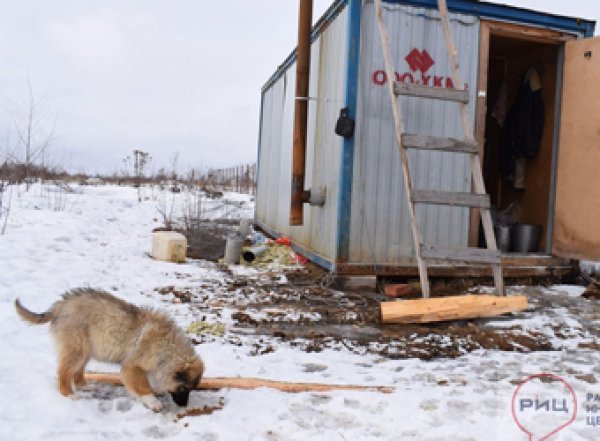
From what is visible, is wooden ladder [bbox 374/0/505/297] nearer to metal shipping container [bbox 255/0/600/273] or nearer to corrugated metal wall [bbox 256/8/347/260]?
metal shipping container [bbox 255/0/600/273]

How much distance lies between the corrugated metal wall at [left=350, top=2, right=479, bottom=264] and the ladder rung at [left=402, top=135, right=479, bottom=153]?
100 centimetres

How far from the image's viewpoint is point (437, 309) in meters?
4.58

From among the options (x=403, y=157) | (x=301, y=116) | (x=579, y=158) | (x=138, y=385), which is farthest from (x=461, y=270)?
(x=138, y=385)

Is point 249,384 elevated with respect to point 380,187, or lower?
lower

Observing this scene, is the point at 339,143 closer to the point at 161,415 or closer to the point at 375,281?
the point at 375,281

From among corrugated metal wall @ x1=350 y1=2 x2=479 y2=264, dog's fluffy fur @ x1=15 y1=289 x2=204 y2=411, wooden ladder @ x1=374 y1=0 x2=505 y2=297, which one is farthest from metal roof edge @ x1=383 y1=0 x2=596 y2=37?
dog's fluffy fur @ x1=15 y1=289 x2=204 y2=411

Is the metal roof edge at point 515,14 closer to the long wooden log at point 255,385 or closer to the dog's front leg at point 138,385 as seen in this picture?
the long wooden log at point 255,385

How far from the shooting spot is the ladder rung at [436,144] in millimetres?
5090

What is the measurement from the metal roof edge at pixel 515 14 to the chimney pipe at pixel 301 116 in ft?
3.93

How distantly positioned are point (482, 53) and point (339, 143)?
2300mm

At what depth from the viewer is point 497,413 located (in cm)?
271

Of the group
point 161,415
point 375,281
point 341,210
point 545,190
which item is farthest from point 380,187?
point 161,415

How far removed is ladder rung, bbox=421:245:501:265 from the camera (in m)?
4.89

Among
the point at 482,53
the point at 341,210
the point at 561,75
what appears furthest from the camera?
the point at 561,75
